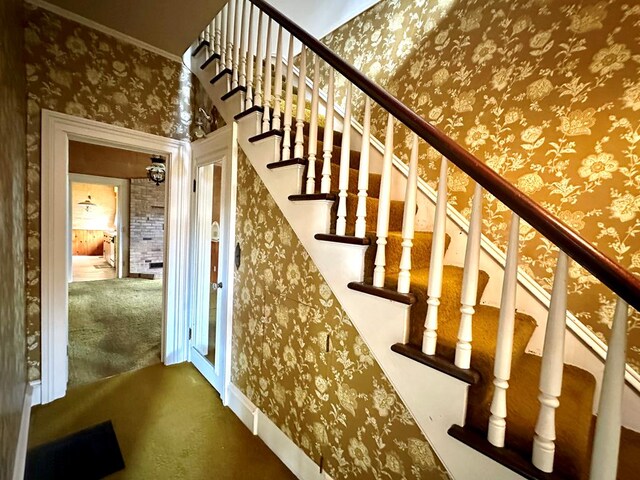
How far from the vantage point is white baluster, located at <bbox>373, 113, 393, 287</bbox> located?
1.05 m

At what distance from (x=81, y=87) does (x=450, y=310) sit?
2.83 metres

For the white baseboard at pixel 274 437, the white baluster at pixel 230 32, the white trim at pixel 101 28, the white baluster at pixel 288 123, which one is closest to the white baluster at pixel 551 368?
the white baseboard at pixel 274 437

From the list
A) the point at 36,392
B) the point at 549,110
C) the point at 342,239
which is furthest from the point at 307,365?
the point at 36,392

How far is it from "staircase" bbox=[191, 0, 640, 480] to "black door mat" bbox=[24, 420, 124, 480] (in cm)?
163

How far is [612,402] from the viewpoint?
0.59 metres

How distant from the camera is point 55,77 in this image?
6.15ft

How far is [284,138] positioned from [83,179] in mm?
5561

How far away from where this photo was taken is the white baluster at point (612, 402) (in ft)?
1.92

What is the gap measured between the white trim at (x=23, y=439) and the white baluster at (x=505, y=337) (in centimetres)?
206

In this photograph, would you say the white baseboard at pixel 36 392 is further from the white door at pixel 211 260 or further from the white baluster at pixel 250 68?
Answer: the white baluster at pixel 250 68

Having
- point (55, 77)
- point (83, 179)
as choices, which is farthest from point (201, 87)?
point (83, 179)

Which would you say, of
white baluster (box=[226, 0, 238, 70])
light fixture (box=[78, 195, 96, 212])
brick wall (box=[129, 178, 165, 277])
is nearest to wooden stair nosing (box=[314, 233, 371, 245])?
white baluster (box=[226, 0, 238, 70])

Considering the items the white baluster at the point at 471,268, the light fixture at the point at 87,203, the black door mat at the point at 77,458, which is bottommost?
the black door mat at the point at 77,458

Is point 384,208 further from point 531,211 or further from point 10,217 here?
point 10,217
